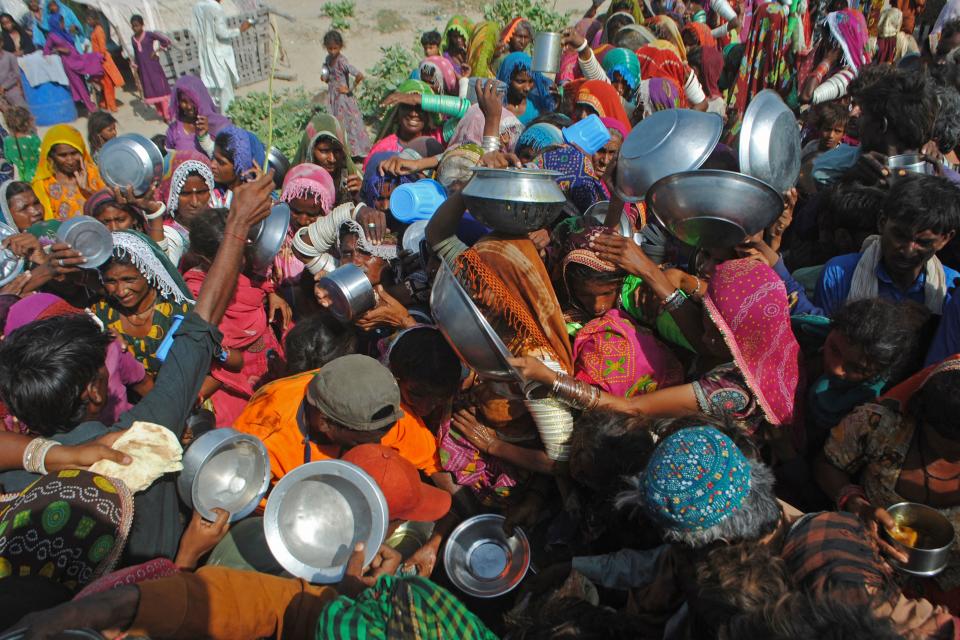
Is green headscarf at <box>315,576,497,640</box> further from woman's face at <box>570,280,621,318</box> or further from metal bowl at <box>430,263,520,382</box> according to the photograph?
woman's face at <box>570,280,621,318</box>

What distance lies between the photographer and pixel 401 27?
14477 millimetres

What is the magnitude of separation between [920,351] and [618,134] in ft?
8.71

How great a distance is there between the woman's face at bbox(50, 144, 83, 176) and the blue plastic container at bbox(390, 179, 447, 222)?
3.36m

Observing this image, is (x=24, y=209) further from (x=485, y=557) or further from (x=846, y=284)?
(x=846, y=284)

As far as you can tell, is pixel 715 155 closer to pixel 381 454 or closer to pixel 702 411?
pixel 702 411

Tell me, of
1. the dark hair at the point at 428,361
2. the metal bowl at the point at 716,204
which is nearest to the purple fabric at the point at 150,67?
the dark hair at the point at 428,361

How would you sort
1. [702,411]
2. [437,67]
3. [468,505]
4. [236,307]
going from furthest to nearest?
[437,67] < [236,307] < [468,505] < [702,411]

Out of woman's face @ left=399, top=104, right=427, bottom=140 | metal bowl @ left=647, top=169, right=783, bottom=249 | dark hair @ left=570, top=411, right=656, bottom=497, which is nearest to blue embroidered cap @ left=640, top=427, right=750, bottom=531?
dark hair @ left=570, top=411, right=656, bottom=497

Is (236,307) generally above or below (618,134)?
below

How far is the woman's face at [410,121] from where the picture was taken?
19.0 feet

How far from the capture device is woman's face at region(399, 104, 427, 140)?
579cm

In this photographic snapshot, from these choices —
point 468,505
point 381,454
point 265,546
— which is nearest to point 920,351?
point 468,505

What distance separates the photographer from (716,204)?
7.26 ft

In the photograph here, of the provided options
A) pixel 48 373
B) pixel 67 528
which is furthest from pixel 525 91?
pixel 67 528
